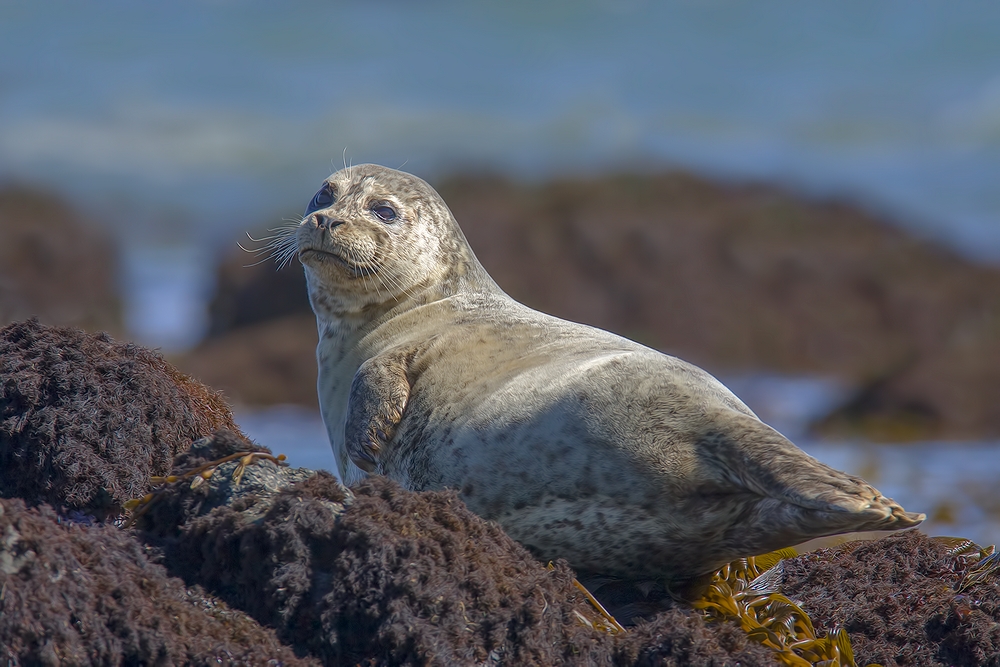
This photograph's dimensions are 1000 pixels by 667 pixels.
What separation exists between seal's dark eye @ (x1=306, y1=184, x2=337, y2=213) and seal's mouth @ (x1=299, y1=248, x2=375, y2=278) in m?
0.48

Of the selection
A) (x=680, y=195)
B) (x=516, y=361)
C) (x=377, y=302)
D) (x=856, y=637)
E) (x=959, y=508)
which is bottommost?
(x=856, y=637)

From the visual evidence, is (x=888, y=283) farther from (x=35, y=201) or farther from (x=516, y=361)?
(x=516, y=361)

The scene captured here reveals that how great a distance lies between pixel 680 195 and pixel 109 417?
94.7 feet

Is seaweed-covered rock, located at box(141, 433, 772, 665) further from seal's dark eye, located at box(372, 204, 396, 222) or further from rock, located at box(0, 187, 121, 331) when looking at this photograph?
rock, located at box(0, 187, 121, 331)

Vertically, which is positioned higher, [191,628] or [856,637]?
[856,637]

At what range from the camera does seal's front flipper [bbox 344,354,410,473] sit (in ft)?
15.3

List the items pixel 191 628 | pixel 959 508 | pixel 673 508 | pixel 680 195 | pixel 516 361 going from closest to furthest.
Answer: pixel 191 628 < pixel 673 508 < pixel 516 361 < pixel 959 508 < pixel 680 195

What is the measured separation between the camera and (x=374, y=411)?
15.4 feet

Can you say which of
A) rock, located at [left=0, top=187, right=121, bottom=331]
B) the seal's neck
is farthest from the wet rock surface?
rock, located at [left=0, top=187, right=121, bottom=331]

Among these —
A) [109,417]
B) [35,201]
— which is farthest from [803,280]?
[109,417]

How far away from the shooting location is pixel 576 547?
4020 millimetres

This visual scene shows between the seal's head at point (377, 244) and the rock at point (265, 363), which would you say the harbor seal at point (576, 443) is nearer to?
the seal's head at point (377, 244)

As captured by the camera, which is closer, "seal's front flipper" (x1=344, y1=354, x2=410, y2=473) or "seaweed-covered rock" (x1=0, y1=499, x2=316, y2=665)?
"seaweed-covered rock" (x1=0, y1=499, x2=316, y2=665)

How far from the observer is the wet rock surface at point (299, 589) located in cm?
295
